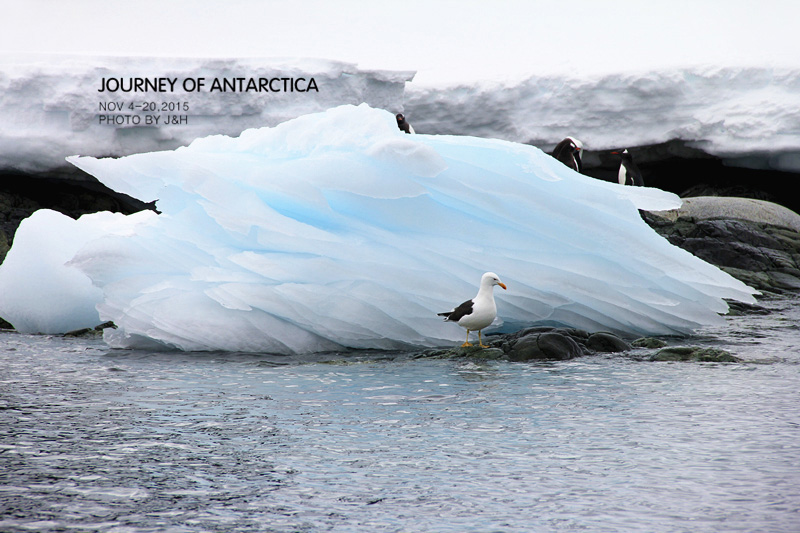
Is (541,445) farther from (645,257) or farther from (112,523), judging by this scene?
(645,257)

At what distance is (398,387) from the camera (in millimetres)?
5148

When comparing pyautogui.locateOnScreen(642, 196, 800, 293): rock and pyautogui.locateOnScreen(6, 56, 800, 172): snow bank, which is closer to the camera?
pyautogui.locateOnScreen(642, 196, 800, 293): rock

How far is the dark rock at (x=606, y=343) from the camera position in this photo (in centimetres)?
634

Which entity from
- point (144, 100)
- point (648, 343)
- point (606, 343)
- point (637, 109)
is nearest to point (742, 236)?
point (637, 109)

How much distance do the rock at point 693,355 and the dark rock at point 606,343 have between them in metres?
0.40

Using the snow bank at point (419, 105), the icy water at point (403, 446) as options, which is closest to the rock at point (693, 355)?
the icy water at point (403, 446)

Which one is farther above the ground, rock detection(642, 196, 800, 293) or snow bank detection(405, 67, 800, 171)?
snow bank detection(405, 67, 800, 171)

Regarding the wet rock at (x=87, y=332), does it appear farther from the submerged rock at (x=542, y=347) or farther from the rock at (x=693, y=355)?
the rock at (x=693, y=355)

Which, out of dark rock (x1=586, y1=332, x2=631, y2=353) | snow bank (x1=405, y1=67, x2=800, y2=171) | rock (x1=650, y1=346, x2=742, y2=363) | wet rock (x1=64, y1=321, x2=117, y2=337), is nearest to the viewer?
rock (x1=650, y1=346, x2=742, y2=363)

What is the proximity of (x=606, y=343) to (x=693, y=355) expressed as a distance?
641 mm

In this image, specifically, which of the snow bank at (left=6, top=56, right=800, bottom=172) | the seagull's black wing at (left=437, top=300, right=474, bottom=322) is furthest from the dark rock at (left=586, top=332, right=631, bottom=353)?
the snow bank at (left=6, top=56, right=800, bottom=172)

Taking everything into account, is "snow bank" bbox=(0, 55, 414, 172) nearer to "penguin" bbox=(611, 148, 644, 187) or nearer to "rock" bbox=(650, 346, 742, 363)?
"penguin" bbox=(611, 148, 644, 187)

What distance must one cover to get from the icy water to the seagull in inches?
14.5

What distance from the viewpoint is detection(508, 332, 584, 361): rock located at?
6086mm
